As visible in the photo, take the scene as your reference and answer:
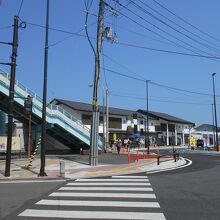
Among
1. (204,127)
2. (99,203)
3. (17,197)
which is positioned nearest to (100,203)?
(99,203)

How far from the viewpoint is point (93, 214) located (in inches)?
394

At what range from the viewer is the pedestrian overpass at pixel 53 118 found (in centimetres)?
3375

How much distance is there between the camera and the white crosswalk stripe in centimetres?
988

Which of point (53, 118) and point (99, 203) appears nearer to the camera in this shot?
point (99, 203)

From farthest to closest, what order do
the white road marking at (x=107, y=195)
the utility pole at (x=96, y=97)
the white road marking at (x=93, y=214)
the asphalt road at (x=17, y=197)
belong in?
the utility pole at (x=96, y=97) < the white road marking at (x=107, y=195) < the asphalt road at (x=17, y=197) < the white road marking at (x=93, y=214)

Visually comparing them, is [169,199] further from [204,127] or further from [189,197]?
[204,127]

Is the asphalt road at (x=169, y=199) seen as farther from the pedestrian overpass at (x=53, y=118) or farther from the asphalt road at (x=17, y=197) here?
the pedestrian overpass at (x=53, y=118)

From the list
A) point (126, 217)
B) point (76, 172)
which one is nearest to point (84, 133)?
point (76, 172)

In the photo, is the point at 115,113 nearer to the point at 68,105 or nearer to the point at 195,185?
the point at 68,105

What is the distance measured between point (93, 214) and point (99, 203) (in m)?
1.58

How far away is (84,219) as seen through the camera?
9.45 metres

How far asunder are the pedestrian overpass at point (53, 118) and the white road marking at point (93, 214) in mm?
22761

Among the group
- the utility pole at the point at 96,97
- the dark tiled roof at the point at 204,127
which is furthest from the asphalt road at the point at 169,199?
the dark tiled roof at the point at 204,127

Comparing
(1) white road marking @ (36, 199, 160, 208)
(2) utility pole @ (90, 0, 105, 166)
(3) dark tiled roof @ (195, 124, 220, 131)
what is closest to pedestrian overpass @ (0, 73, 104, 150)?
(2) utility pole @ (90, 0, 105, 166)
